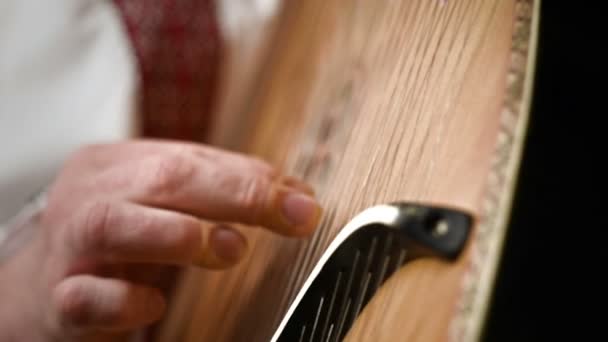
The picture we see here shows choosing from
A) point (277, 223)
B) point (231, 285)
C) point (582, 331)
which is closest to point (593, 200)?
point (582, 331)

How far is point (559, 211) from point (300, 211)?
20 centimetres

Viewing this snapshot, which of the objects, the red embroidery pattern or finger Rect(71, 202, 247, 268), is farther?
the red embroidery pattern

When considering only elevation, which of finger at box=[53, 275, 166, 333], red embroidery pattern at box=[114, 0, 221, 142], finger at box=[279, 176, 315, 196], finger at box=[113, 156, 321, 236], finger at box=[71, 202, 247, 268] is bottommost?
finger at box=[53, 275, 166, 333]

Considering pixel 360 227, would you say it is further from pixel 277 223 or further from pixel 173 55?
pixel 173 55

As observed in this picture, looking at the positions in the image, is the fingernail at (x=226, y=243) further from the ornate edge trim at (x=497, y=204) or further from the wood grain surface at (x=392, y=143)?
the ornate edge trim at (x=497, y=204)

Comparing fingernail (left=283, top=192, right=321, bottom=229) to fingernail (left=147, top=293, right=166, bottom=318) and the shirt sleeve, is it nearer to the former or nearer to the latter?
fingernail (left=147, top=293, right=166, bottom=318)

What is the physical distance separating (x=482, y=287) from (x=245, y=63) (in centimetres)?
64

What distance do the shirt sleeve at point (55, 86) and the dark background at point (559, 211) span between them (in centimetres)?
57

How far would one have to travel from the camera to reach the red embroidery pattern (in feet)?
2.33

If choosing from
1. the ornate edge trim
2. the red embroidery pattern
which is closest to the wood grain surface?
the ornate edge trim

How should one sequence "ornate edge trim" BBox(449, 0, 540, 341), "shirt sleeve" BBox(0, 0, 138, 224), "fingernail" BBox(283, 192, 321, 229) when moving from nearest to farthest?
"ornate edge trim" BBox(449, 0, 540, 341), "fingernail" BBox(283, 192, 321, 229), "shirt sleeve" BBox(0, 0, 138, 224)

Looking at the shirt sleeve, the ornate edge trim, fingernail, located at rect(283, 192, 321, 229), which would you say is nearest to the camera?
the ornate edge trim

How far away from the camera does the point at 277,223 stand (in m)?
0.39

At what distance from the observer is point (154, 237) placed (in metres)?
0.41
